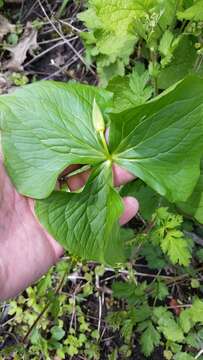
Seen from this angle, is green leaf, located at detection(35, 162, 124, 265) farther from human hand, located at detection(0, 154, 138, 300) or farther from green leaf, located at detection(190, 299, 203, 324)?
green leaf, located at detection(190, 299, 203, 324)

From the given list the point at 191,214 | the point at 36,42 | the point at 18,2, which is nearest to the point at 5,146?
the point at 191,214

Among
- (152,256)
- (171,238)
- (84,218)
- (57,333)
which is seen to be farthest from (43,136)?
(57,333)

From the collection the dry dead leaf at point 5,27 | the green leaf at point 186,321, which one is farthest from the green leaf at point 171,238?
the dry dead leaf at point 5,27

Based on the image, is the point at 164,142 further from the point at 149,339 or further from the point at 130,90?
the point at 149,339

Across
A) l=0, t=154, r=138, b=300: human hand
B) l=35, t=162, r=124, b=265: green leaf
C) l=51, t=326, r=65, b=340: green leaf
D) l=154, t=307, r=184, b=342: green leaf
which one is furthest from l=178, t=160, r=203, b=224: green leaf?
l=51, t=326, r=65, b=340: green leaf

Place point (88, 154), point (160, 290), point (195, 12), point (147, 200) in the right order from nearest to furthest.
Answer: point (195, 12), point (88, 154), point (147, 200), point (160, 290)

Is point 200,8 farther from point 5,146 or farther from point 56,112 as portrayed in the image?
point 5,146
